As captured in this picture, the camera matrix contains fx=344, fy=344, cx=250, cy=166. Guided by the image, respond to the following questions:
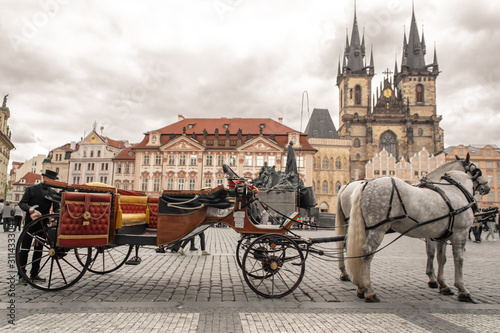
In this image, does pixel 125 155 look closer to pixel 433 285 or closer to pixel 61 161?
pixel 61 161

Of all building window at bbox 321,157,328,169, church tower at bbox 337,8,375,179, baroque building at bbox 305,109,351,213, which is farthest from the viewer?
church tower at bbox 337,8,375,179

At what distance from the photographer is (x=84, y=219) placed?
4.74 m

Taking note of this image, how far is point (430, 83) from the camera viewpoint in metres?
65.4

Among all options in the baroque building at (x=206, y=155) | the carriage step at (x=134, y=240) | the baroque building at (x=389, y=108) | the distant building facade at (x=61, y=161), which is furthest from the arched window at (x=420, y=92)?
the carriage step at (x=134, y=240)

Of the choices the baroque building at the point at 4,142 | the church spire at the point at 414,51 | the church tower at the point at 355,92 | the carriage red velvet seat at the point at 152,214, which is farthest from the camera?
the church spire at the point at 414,51

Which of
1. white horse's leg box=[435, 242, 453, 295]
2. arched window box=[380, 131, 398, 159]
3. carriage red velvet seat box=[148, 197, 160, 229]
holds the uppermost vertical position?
arched window box=[380, 131, 398, 159]

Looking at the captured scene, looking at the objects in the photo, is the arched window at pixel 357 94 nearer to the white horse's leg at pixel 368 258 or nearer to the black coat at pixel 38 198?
the white horse's leg at pixel 368 258

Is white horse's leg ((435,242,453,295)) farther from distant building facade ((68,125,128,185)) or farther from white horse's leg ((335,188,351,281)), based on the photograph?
distant building facade ((68,125,128,185))

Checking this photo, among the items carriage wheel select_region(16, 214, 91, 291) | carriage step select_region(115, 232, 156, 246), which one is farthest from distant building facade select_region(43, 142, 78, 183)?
carriage step select_region(115, 232, 156, 246)

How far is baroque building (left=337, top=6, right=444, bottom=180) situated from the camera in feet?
199

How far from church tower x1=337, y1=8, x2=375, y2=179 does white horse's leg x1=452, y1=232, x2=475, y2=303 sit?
182 feet

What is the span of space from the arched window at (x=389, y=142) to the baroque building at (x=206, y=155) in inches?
915

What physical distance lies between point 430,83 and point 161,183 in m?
53.4

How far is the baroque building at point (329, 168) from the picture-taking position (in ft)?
175
